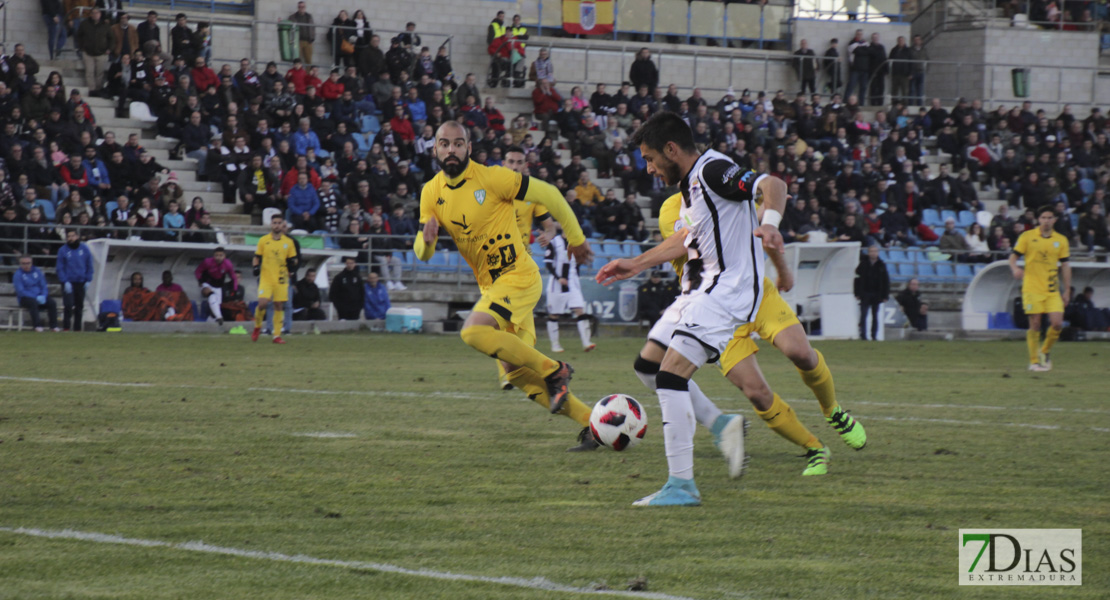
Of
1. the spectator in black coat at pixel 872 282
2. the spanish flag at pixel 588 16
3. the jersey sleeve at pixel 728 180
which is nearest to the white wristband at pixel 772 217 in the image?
the jersey sleeve at pixel 728 180

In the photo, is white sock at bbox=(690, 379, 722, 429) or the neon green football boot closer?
white sock at bbox=(690, 379, 722, 429)

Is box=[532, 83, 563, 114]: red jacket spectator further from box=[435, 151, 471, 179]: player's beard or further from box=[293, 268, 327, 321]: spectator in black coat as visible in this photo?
box=[435, 151, 471, 179]: player's beard

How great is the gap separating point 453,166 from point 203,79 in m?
19.7

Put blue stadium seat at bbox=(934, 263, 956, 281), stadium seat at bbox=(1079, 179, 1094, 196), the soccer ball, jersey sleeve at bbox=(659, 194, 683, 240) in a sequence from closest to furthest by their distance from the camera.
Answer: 1. the soccer ball
2. jersey sleeve at bbox=(659, 194, 683, 240)
3. blue stadium seat at bbox=(934, 263, 956, 281)
4. stadium seat at bbox=(1079, 179, 1094, 196)

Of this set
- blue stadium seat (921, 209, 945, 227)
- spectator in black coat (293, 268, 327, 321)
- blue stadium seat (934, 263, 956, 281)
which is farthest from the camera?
blue stadium seat (921, 209, 945, 227)

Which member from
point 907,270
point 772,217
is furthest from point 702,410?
point 907,270

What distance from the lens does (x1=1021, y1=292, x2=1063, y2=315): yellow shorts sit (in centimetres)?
1770

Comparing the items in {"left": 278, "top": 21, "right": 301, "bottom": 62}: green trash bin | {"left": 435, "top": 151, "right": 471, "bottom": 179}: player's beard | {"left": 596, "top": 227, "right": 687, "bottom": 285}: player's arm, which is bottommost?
{"left": 596, "top": 227, "right": 687, "bottom": 285}: player's arm

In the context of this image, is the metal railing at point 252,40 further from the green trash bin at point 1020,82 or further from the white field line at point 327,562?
the white field line at point 327,562

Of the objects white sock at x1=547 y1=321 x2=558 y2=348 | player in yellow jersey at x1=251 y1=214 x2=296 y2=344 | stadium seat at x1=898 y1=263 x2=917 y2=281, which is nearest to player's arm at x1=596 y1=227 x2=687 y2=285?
white sock at x1=547 y1=321 x2=558 y2=348

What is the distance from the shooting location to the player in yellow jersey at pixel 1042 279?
1759 centimetres

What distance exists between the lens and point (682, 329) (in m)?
6.36

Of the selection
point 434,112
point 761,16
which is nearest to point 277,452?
point 434,112

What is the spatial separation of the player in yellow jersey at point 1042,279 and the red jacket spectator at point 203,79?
16.8m
